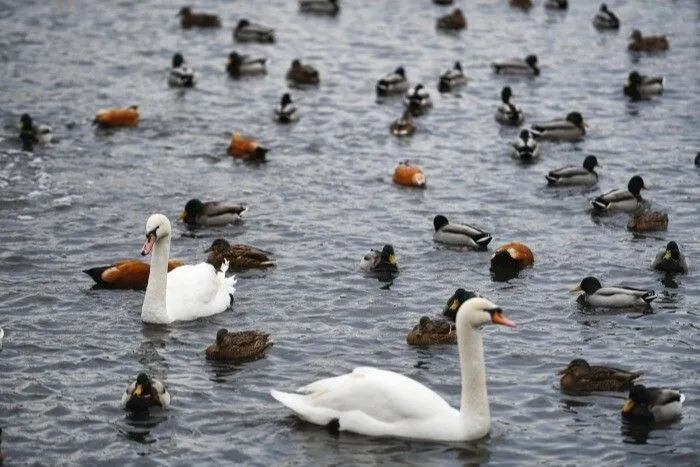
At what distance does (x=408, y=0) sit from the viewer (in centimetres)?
4431

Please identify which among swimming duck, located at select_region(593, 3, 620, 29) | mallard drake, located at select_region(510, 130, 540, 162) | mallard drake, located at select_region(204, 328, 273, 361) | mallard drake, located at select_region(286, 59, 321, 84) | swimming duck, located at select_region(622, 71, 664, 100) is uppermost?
swimming duck, located at select_region(593, 3, 620, 29)

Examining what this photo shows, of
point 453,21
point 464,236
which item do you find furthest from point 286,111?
point 453,21

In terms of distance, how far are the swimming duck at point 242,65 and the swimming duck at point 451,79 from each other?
4.64m

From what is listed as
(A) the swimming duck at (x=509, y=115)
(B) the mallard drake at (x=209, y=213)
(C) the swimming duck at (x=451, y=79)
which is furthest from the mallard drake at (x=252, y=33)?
(B) the mallard drake at (x=209, y=213)

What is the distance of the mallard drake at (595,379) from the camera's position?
54.1ft

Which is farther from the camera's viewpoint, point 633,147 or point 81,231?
point 633,147

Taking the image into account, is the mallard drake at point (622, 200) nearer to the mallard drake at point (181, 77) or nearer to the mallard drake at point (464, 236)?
the mallard drake at point (464, 236)

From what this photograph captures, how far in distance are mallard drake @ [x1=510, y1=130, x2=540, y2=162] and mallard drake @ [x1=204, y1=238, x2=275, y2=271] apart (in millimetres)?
7786

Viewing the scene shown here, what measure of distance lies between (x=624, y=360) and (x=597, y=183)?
362 inches

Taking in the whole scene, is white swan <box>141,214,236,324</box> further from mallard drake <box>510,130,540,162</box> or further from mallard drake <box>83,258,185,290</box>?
mallard drake <box>510,130,540,162</box>

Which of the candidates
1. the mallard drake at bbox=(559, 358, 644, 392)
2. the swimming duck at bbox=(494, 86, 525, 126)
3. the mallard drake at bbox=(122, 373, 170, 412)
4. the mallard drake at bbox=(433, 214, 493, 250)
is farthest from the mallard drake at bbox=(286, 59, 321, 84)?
the mallard drake at bbox=(122, 373, 170, 412)

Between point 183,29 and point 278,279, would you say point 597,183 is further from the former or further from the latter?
point 183,29

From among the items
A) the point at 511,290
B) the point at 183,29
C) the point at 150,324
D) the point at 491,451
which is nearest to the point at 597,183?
the point at 511,290

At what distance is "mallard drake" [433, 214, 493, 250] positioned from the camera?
22438 mm
